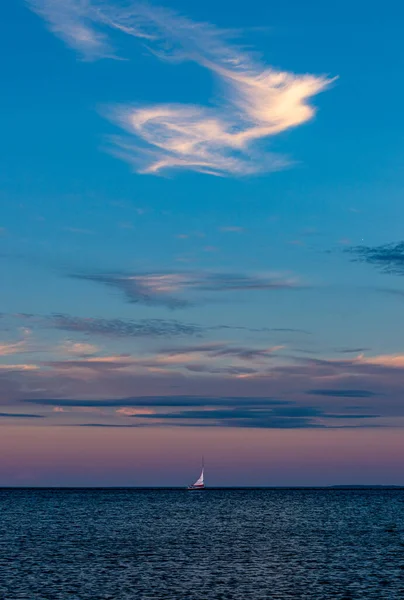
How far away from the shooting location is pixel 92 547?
106m

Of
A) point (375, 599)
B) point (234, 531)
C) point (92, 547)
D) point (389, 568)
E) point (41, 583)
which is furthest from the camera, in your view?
point (234, 531)

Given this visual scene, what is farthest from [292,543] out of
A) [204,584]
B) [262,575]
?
[204,584]

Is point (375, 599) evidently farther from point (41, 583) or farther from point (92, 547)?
point (92, 547)

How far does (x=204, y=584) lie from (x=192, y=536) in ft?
185

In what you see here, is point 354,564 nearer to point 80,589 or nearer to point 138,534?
point 80,589

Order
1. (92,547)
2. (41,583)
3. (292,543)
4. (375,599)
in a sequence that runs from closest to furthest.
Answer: (375,599) < (41,583) < (92,547) < (292,543)

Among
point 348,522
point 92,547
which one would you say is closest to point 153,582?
point 92,547

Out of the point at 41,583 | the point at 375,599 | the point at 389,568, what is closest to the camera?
the point at 375,599

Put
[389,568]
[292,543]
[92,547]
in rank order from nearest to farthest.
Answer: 1. [389,568]
2. [92,547]
3. [292,543]

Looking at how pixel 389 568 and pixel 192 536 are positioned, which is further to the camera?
pixel 192 536

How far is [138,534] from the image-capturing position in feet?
429

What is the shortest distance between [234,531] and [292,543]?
1036 inches

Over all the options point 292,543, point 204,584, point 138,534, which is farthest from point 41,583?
point 138,534

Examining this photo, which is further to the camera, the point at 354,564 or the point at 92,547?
the point at 92,547
